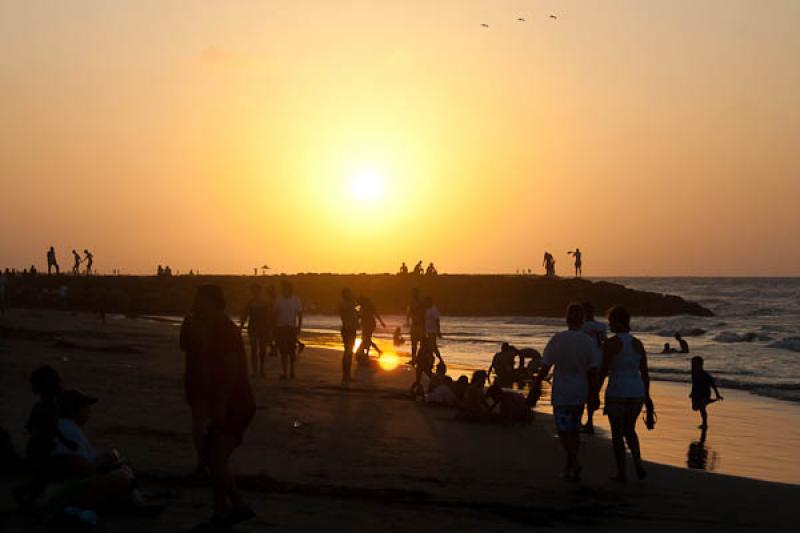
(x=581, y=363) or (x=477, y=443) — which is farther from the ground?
(x=581, y=363)

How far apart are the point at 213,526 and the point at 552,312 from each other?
66.3 meters

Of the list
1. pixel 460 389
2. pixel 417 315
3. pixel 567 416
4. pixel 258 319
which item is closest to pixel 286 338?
pixel 258 319

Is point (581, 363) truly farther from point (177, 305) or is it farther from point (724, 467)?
point (177, 305)

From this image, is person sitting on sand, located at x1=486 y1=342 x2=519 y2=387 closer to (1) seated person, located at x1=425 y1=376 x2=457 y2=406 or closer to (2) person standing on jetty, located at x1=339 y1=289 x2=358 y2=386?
(2) person standing on jetty, located at x1=339 y1=289 x2=358 y2=386

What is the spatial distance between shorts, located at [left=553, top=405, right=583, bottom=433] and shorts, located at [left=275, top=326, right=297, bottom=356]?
928 cm

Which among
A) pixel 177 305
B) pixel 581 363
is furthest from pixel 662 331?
pixel 581 363

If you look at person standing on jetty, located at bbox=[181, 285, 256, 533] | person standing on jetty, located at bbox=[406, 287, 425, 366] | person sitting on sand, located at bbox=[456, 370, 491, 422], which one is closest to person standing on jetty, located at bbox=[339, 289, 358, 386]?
person standing on jetty, located at bbox=[406, 287, 425, 366]

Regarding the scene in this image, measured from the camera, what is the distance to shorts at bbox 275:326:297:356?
61.2 ft

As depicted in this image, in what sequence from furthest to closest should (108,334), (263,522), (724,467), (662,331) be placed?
(662,331) < (108,334) < (724,467) < (263,522)

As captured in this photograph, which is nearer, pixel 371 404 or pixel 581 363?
pixel 581 363

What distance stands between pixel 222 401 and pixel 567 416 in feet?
13.3

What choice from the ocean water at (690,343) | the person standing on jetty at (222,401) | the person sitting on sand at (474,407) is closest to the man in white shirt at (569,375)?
the person standing on jetty at (222,401)

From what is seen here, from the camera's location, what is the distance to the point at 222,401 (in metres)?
7.21

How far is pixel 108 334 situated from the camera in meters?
30.7
